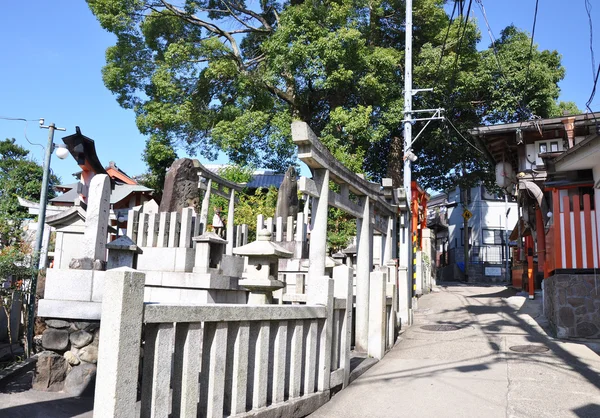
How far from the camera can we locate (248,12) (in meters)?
24.6

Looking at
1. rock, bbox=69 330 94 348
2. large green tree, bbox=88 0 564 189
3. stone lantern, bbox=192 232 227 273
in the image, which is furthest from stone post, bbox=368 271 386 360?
large green tree, bbox=88 0 564 189

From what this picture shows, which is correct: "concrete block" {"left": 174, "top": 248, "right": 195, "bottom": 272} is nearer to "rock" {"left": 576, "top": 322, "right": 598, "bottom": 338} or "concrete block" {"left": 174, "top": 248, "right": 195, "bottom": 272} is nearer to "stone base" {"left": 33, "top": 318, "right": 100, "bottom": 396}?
"stone base" {"left": 33, "top": 318, "right": 100, "bottom": 396}

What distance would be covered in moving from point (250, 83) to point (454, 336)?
1454 centimetres

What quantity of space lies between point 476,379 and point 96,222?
6.26 meters

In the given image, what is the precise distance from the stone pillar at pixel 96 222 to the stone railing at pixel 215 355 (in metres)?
3.67

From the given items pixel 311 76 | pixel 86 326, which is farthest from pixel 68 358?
pixel 311 76

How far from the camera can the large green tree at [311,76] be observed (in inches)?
818

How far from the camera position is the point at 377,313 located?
8633mm

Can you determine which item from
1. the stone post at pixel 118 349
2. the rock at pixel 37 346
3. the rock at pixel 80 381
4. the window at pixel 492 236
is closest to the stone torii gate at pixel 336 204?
the stone post at pixel 118 349

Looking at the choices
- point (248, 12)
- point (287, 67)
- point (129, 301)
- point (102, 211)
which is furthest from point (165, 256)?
point (248, 12)

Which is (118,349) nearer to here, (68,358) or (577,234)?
(68,358)

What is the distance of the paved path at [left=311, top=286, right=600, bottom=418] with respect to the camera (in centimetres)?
599

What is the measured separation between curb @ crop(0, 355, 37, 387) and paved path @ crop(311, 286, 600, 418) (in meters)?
5.20

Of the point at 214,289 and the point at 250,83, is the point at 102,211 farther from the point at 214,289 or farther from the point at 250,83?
the point at 250,83
